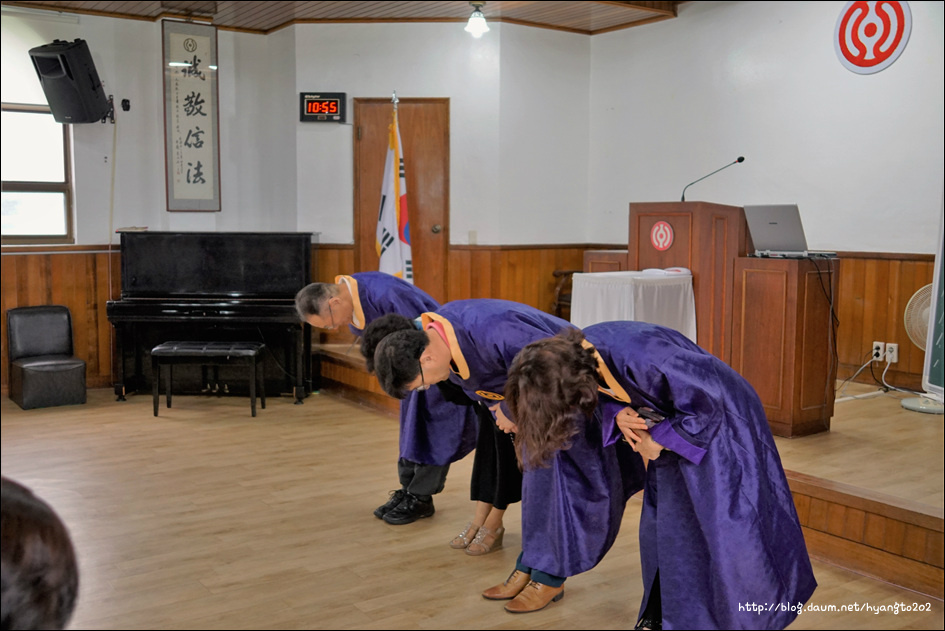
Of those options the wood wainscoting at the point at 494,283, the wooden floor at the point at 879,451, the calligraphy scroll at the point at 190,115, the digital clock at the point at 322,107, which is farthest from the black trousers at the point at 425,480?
the calligraphy scroll at the point at 190,115

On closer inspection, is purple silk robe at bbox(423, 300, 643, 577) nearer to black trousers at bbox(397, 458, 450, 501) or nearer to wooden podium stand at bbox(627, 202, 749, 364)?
black trousers at bbox(397, 458, 450, 501)

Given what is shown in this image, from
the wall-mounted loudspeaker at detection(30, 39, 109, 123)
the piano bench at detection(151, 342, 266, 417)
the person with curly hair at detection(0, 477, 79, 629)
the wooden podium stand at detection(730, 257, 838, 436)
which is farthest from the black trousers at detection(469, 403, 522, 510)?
the wall-mounted loudspeaker at detection(30, 39, 109, 123)

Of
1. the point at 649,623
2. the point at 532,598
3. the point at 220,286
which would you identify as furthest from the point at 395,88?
the point at 649,623

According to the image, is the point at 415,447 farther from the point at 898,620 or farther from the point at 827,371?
the point at 827,371

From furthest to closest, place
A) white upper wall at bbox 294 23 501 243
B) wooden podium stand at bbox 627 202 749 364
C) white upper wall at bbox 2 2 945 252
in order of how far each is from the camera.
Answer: white upper wall at bbox 294 23 501 243
white upper wall at bbox 2 2 945 252
wooden podium stand at bbox 627 202 749 364

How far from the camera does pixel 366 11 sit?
21.2 ft

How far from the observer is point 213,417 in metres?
5.48

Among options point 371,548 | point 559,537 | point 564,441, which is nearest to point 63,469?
point 371,548

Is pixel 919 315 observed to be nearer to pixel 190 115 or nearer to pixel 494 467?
pixel 494 467

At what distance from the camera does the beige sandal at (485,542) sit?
3168mm

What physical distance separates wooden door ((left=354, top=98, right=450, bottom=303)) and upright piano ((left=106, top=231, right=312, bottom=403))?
2.63 feet

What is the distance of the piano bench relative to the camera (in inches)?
217

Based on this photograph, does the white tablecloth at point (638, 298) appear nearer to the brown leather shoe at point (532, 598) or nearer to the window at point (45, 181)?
the brown leather shoe at point (532, 598)

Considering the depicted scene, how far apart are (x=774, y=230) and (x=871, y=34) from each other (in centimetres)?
198
